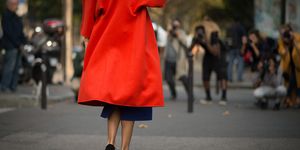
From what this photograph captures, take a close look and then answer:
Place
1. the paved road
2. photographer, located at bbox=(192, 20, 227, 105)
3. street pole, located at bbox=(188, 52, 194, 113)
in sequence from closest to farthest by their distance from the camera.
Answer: the paved road, street pole, located at bbox=(188, 52, 194, 113), photographer, located at bbox=(192, 20, 227, 105)

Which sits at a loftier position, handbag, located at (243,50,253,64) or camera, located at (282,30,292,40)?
camera, located at (282,30,292,40)

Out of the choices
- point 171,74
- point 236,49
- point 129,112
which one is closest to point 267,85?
point 171,74

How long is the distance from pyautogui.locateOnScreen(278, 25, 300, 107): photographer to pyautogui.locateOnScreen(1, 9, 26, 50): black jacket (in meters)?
5.56

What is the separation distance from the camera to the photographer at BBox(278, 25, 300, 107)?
16.4 meters

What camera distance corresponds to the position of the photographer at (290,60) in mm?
16406

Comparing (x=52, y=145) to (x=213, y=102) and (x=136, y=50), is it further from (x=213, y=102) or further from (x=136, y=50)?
(x=213, y=102)

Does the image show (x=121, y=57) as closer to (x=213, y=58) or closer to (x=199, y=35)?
(x=199, y=35)

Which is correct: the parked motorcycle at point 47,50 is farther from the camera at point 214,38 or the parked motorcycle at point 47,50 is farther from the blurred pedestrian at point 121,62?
the blurred pedestrian at point 121,62

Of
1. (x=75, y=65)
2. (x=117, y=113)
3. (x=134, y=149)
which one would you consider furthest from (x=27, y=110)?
(x=117, y=113)

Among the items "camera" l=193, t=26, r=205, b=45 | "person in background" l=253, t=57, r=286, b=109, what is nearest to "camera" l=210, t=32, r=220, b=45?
"camera" l=193, t=26, r=205, b=45

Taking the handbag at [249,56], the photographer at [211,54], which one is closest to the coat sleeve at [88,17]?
the handbag at [249,56]

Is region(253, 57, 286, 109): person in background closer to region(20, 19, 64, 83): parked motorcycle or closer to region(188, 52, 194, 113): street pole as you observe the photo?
region(188, 52, 194, 113): street pole

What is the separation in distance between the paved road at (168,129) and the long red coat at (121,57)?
1.77 metres

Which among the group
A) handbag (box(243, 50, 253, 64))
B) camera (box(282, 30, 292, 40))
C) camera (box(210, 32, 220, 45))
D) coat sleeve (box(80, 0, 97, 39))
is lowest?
handbag (box(243, 50, 253, 64))
